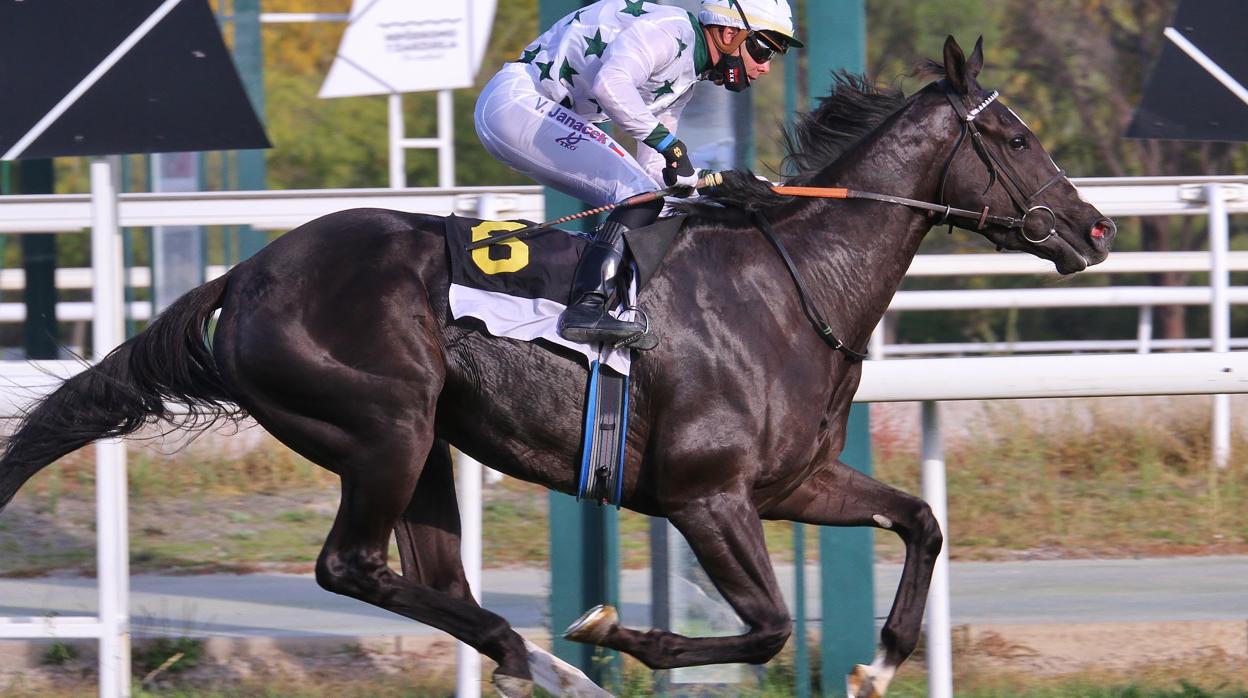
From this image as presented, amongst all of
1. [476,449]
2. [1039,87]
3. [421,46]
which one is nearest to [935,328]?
[1039,87]

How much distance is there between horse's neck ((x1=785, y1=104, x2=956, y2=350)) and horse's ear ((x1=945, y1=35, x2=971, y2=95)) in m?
0.08

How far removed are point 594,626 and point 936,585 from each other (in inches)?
38.6

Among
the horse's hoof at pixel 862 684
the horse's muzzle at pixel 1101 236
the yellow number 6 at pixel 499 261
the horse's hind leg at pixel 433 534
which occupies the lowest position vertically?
the horse's hoof at pixel 862 684

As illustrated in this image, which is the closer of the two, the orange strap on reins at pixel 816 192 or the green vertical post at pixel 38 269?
the orange strap on reins at pixel 816 192

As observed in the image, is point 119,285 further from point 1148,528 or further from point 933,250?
point 933,250

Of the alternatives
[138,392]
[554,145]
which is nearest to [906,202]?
[554,145]

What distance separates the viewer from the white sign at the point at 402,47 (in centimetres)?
983

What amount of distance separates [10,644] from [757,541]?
265cm

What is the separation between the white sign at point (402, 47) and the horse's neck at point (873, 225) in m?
6.08

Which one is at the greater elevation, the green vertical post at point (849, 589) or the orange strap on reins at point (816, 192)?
the orange strap on reins at point (816, 192)

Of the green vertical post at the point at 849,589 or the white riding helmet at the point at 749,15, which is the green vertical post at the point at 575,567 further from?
the white riding helmet at the point at 749,15

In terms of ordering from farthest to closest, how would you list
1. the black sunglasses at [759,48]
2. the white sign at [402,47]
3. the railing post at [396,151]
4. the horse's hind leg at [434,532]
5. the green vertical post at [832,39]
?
the white sign at [402,47] → the railing post at [396,151] → the green vertical post at [832,39] → the horse's hind leg at [434,532] → the black sunglasses at [759,48]

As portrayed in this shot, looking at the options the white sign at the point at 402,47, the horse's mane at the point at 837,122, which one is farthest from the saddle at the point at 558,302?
the white sign at the point at 402,47

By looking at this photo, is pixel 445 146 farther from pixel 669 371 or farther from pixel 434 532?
pixel 669 371
